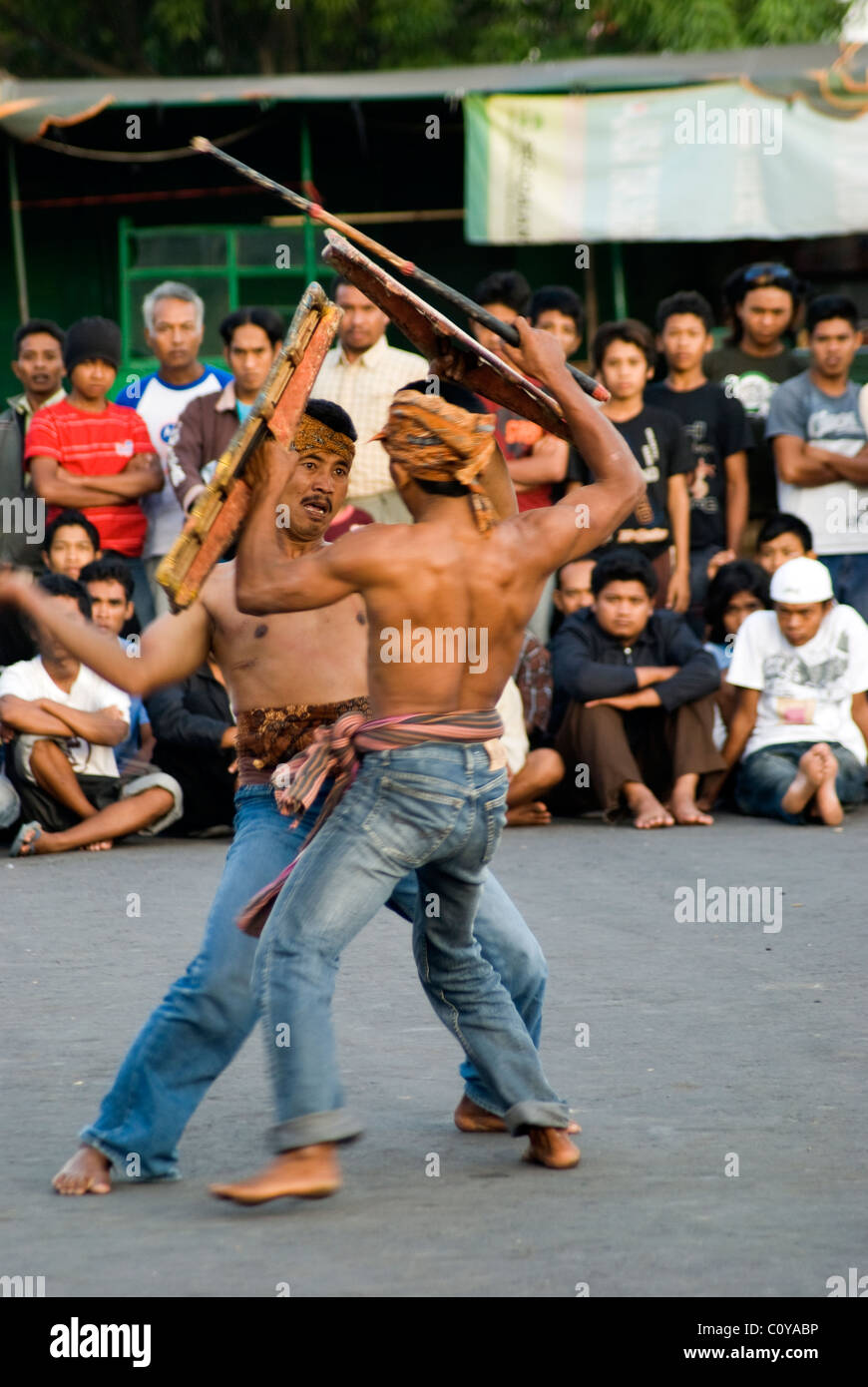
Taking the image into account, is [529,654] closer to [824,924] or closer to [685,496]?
[685,496]

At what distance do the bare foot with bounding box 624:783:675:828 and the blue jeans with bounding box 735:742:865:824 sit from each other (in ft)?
1.61

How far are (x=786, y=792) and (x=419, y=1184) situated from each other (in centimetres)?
523

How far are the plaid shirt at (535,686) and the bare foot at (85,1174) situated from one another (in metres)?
5.41

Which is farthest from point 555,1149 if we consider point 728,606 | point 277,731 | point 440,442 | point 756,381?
point 756,381

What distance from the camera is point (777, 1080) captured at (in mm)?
4773

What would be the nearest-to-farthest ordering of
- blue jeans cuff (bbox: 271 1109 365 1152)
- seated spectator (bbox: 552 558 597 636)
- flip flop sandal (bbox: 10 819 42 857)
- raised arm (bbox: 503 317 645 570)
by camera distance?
blue jeans cuff (bbox: 271 1109 365 1152) < raised arm (bbox: 503 317 645 570) < flip flop sandal (bbox: 10 819 42 857) < seated spectator (bbox: 552 558 597 636)

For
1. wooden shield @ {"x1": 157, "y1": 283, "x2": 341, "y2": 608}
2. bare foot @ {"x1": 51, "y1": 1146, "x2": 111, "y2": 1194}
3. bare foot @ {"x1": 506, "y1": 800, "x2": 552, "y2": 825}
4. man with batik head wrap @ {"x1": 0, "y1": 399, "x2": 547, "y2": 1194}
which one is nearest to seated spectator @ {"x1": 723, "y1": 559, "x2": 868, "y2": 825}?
bare foot @ {"x1": 506, "y1": 800, "x2": 552, "y2": 825}

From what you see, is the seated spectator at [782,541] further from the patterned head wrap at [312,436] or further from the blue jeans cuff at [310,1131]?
the blue jeans cuff at [310,1131]

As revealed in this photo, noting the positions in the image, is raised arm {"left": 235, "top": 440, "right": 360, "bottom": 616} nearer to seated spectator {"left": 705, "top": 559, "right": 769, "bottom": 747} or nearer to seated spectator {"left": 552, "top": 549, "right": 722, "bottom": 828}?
seated spectator {"left": 552, "top": 549, "right": 722, "bottom": 828}

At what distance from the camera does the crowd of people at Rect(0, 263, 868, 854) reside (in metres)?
8.76

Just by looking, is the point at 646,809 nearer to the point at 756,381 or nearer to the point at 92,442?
the point at 756,381

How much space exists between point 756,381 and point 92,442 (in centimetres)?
373

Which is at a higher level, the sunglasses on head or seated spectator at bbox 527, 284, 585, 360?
the sunglasses on head
